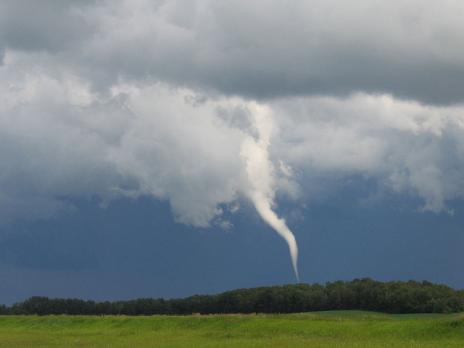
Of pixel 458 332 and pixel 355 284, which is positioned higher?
pixel 355 284

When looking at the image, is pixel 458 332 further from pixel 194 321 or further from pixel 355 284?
pixel 355 284

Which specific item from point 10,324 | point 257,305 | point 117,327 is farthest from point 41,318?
point 257,305

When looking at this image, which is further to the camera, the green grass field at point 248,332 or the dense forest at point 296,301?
the dense forest at point 296,301

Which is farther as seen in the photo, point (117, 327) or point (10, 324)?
point (10, 324)

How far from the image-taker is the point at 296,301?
11206 centimetres

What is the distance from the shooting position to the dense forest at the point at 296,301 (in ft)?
314

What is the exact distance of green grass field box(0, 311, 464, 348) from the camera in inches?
2175

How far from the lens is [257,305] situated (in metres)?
117

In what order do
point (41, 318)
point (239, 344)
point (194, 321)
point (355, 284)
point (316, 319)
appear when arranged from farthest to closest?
point (355, 284), point (41, 318), point (194, 321), point (316, 319), point (239, 344)

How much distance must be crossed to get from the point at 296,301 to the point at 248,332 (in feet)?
151

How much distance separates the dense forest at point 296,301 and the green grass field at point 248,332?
26.4 metres

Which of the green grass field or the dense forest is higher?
the dense forest

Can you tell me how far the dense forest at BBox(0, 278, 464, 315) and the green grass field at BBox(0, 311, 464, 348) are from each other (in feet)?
86.6

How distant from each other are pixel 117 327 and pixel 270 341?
2713 cm
